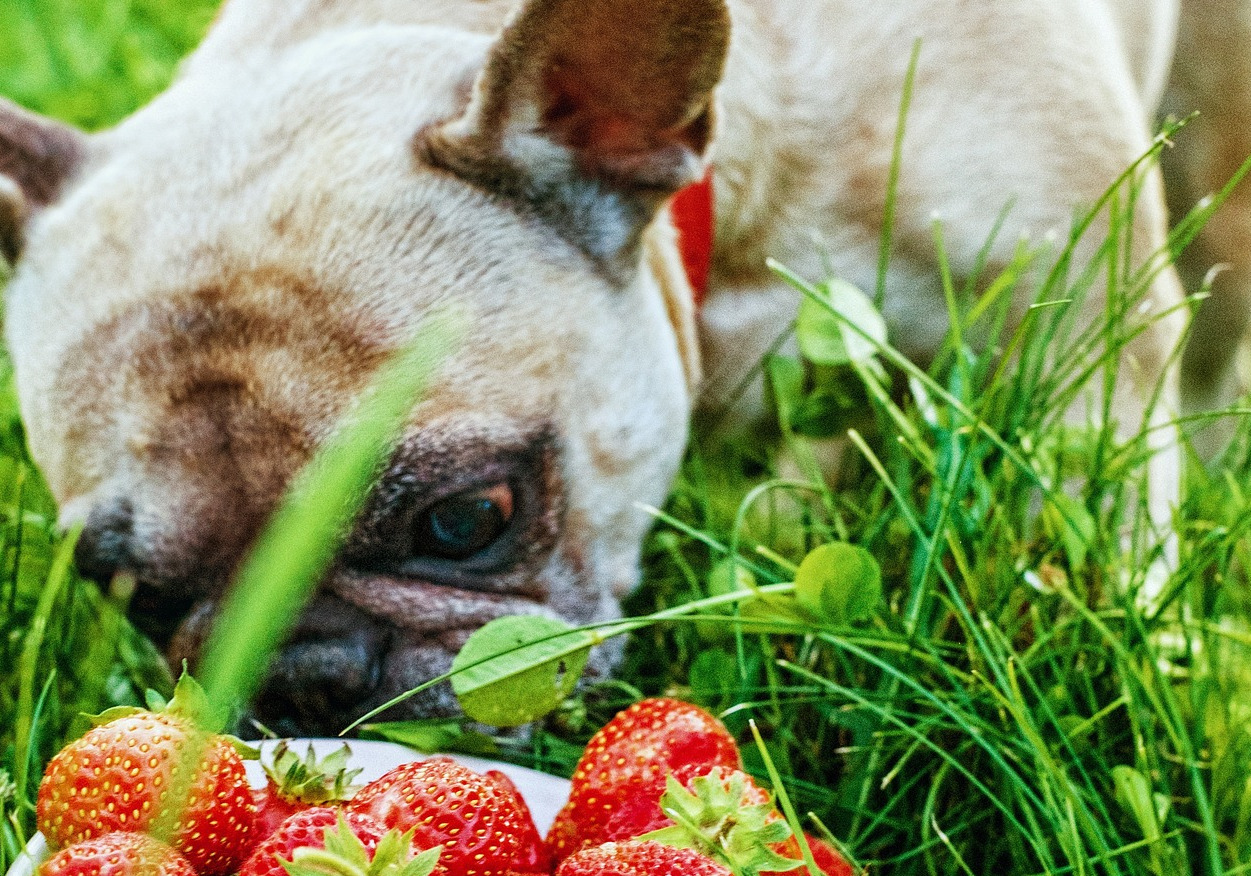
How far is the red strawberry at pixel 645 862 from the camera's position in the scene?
96cm

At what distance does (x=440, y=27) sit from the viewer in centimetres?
197

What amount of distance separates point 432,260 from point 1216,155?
1873mm

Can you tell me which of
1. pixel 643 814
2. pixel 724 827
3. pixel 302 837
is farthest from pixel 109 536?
pixel 724 827

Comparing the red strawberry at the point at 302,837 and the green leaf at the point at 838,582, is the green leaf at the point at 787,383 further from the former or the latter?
the red strawberry at the point at 302,837

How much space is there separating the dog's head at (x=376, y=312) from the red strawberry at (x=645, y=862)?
0.67 meters

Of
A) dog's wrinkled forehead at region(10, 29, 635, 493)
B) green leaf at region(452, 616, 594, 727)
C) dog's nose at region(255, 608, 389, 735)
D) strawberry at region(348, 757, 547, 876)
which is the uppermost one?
dog's wrinkled forehead at region(10, 29, 635, 493)

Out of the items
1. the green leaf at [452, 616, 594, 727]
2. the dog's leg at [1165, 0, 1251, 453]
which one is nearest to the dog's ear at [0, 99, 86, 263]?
the green leaf at [452, 616, 594, 727]

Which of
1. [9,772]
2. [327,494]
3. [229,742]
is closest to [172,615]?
[9,772]

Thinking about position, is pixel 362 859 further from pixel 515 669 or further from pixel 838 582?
pixel 838 582

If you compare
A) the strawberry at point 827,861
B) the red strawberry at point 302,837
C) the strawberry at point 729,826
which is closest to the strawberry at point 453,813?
the red strawberry at point 302,837

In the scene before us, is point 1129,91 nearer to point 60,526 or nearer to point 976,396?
point 976,396

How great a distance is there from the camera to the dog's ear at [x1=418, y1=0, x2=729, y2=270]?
1629 millimetres

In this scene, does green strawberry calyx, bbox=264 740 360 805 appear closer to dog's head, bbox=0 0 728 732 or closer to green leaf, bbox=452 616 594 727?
green leaf, bbox=452 616 594 727

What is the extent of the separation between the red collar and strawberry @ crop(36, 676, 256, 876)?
124 centimetres
